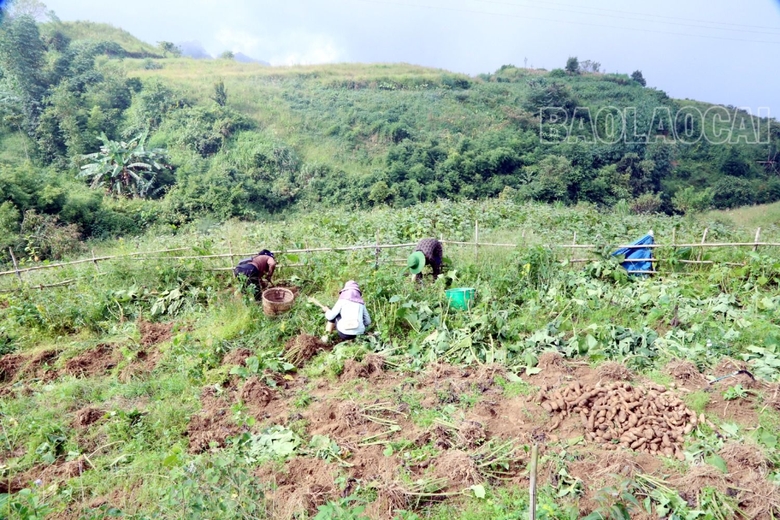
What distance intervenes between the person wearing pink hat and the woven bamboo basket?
63 cm

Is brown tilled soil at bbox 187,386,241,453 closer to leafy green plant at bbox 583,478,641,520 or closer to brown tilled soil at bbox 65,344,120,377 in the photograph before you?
brown tilled soil at bbox 65,344,120,377

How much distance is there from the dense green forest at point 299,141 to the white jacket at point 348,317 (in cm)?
1157

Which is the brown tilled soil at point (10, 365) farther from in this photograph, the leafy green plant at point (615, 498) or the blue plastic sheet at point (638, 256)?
the blue plastic sheet at point (638, 256)

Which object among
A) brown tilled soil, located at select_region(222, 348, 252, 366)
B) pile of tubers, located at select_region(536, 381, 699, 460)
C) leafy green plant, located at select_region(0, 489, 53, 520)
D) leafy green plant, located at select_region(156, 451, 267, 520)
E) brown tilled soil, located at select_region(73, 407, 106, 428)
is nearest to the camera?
leafy green plant, located at select_region(0, 489, 53, 520)

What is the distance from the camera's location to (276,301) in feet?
18.2

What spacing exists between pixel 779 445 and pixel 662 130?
31.3 metres

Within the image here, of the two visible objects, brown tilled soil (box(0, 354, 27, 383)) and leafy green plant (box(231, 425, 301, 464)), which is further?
brown tilled soil (box(0, 354, 27, 383))

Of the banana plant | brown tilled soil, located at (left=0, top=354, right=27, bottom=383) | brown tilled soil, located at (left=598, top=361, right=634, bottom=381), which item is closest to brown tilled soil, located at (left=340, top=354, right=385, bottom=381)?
brown tilled soil, located at (left=598, top=361, right=634, bottom=381)

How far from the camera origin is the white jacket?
4.88 metres

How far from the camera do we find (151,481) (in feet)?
10.6

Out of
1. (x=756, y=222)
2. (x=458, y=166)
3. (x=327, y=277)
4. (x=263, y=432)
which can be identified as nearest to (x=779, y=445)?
(x=263, y=432)

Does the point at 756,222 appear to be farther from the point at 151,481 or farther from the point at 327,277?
the point at 151,481

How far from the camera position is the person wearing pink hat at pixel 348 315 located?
192 inches

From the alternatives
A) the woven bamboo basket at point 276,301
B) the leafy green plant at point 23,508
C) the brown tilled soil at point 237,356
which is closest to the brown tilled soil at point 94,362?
the brown tilled soil at point 237,356
